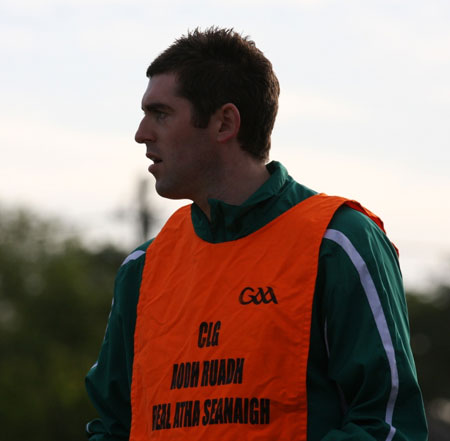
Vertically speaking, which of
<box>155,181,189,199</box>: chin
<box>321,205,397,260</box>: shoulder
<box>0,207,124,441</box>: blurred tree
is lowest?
<box>321,205,397,260</box>: shoulder

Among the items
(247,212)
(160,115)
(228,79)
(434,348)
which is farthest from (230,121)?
(434,348)

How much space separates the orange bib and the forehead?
565mm

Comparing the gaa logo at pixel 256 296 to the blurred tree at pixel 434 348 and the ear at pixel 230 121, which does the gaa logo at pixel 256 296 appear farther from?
the blurred tree at pixel 434 348

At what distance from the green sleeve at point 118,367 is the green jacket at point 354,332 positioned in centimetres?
56

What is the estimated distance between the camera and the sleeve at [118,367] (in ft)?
15.7

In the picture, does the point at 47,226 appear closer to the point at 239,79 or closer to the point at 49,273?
the point at 49,273

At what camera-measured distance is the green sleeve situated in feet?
15.7

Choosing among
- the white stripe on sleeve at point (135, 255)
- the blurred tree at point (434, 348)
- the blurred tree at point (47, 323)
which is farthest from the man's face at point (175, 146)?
the blurred tree at point (434, 348)

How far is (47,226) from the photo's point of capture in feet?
181

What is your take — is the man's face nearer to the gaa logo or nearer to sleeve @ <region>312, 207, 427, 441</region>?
the gaa logo

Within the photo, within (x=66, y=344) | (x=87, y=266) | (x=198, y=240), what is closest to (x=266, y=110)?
(x=198, y=240)

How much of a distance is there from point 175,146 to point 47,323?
45.5 m

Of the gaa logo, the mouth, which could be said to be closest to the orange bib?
the gaa logo

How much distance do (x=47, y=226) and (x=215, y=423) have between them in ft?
169
